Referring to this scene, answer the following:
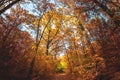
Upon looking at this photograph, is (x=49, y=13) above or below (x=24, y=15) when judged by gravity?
below

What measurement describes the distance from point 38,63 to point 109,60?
1090 cm

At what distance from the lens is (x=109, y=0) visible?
52.3 ft

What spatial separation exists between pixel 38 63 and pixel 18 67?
470cm

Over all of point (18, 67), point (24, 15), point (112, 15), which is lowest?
point (18, 67)

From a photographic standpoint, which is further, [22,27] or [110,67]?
[22,27]

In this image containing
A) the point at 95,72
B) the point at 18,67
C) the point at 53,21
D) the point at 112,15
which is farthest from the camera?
the point at 53,21

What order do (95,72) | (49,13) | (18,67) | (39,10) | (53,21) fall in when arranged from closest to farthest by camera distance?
(95,72), (18,67), (39,10), (49,13), (53,21)

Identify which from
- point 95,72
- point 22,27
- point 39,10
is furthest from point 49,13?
point 95,72

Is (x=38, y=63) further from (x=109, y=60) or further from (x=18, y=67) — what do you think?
(x=109, y=60)

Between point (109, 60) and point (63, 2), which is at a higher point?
point (63, 2)

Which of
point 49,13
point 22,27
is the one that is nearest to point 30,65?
point 22,27

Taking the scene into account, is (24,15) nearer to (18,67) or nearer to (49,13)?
(18,67)

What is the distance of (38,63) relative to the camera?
27656 mm

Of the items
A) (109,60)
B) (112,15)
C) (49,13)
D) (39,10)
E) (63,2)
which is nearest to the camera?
(112,15)
